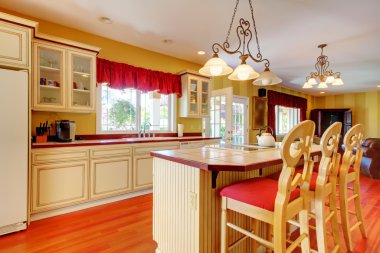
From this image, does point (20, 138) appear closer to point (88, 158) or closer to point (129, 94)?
point (88, 158)

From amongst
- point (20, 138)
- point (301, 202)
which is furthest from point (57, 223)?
point (301, 202)

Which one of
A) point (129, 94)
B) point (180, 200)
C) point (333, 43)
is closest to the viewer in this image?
point (180, 200)

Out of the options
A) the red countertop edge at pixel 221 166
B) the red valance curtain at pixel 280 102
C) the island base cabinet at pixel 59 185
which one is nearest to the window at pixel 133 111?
the island base cabinet at pixel 59 185

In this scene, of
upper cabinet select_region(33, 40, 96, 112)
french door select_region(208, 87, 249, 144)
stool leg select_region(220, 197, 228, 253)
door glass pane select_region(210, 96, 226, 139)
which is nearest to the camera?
stool leg select_region(220, 197, 228, 253)

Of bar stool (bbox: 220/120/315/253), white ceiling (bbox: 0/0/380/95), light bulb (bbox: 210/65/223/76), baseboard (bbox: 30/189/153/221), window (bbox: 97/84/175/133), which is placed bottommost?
baseboard (bbox: 30/189/153/221)

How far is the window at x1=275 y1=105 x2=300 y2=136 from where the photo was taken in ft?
23.5

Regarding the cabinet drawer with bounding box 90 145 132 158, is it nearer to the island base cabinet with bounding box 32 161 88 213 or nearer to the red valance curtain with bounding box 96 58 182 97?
the island base cabinet with bounding box 32 161 88 213

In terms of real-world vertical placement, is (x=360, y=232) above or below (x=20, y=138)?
below

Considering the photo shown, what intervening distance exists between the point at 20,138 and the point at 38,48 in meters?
1.18

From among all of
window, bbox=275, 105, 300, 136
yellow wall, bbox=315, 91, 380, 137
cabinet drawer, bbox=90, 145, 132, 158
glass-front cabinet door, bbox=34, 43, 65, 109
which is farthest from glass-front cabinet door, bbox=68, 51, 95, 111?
yellow wall, bbox=315, 91, 380, 137

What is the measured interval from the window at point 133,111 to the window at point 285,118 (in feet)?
14.3

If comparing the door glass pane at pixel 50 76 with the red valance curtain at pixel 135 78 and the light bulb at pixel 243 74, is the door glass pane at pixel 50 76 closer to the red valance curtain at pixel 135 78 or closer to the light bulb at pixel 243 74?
the red valance curtain at pixel 135 78

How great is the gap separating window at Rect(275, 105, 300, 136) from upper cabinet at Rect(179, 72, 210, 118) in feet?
11.8

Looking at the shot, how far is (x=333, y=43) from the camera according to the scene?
345cm
